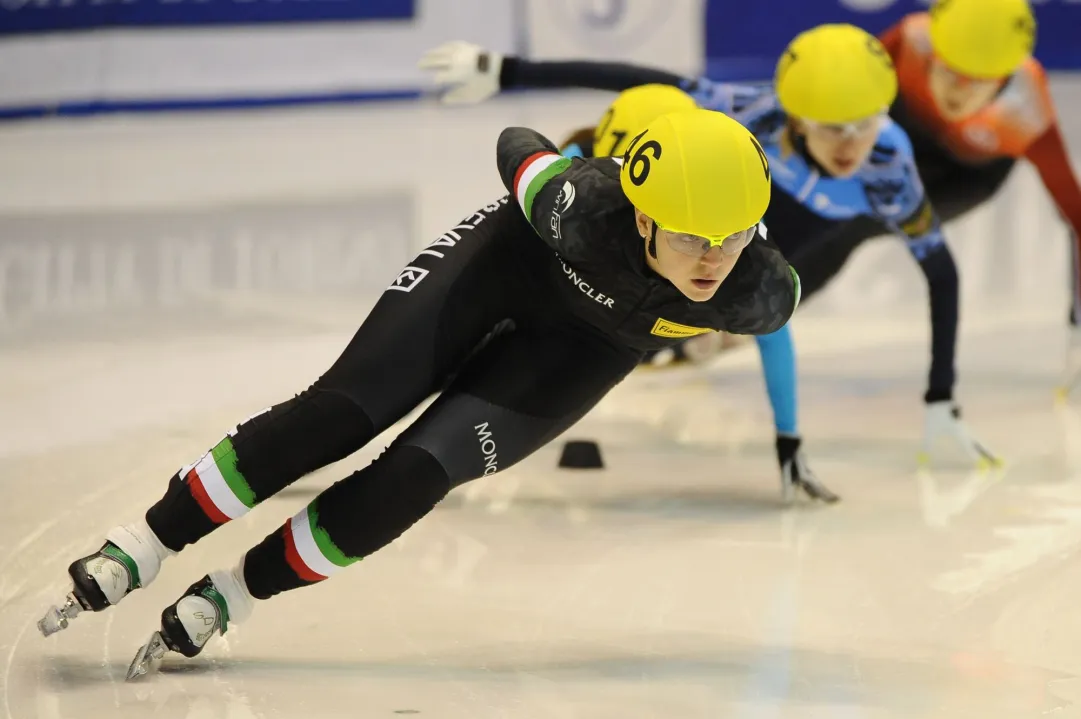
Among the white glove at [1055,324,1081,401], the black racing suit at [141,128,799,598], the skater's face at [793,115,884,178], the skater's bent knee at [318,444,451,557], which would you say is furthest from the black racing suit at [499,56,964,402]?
the skater's bent knee at [318,444,451,557]

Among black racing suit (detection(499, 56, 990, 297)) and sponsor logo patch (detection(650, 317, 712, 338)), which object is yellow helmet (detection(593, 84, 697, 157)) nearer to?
black racing suit (detection(499, 56, 990, 297))

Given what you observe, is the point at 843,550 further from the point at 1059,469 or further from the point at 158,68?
the point at 158,68

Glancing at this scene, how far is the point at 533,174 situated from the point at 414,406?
21.7 inches

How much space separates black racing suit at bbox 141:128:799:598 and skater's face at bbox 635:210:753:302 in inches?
2.7

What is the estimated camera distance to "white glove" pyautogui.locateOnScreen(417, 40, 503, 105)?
475cm

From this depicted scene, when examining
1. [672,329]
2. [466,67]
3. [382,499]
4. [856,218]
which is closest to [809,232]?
[856,218]

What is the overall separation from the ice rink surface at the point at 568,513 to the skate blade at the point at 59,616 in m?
0.10

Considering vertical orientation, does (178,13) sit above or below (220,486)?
above

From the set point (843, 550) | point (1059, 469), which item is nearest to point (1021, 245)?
point (1059, 469)

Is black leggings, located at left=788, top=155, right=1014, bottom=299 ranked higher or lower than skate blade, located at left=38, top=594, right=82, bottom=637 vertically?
higher

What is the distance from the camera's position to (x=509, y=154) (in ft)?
10.9

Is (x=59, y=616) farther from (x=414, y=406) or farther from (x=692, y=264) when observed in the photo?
(x=692, y=264)

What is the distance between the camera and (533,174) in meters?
3.20

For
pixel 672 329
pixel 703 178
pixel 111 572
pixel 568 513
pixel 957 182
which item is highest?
pixel 703 178
